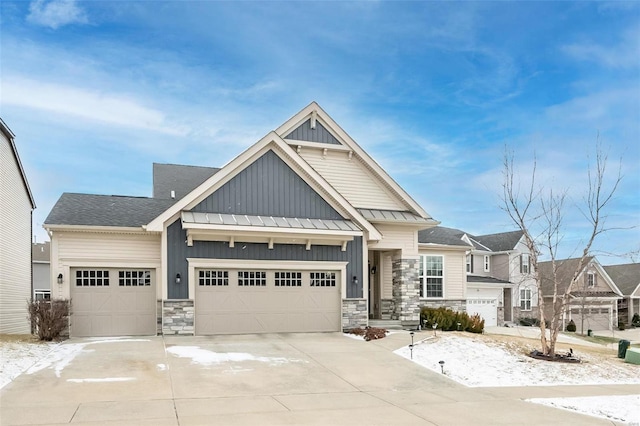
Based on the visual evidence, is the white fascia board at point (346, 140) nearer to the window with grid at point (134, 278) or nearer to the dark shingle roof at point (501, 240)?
the window with grid at point (134, 278)

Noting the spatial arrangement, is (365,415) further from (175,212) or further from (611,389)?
(175,212)

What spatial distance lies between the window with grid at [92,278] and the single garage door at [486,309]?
20.4 meters

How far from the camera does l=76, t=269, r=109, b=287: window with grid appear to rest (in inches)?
685

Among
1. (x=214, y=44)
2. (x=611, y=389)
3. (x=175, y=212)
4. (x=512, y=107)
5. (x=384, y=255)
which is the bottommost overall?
(x=611, y=389)

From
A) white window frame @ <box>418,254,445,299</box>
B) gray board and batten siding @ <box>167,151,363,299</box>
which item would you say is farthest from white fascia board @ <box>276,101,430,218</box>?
white window frame @ <box>418,254,445,299</box>

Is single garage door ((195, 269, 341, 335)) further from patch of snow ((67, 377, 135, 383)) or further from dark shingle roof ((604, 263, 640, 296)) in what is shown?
dark shingle roof ((604, 263, 640, 296))

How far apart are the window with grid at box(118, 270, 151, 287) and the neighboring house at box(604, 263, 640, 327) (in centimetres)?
3975

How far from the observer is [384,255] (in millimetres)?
22438

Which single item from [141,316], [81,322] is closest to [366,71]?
[141,316]

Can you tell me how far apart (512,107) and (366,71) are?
19.9 ft

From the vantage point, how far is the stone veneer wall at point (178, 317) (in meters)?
17.0

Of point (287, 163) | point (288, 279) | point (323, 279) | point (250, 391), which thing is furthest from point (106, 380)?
point (287, 163)

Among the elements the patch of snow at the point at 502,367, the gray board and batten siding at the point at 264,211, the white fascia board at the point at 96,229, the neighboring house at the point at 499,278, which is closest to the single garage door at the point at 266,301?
the gray board and batten siding at the point at 264,211

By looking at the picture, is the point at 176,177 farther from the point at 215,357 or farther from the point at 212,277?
the point at 215,357
